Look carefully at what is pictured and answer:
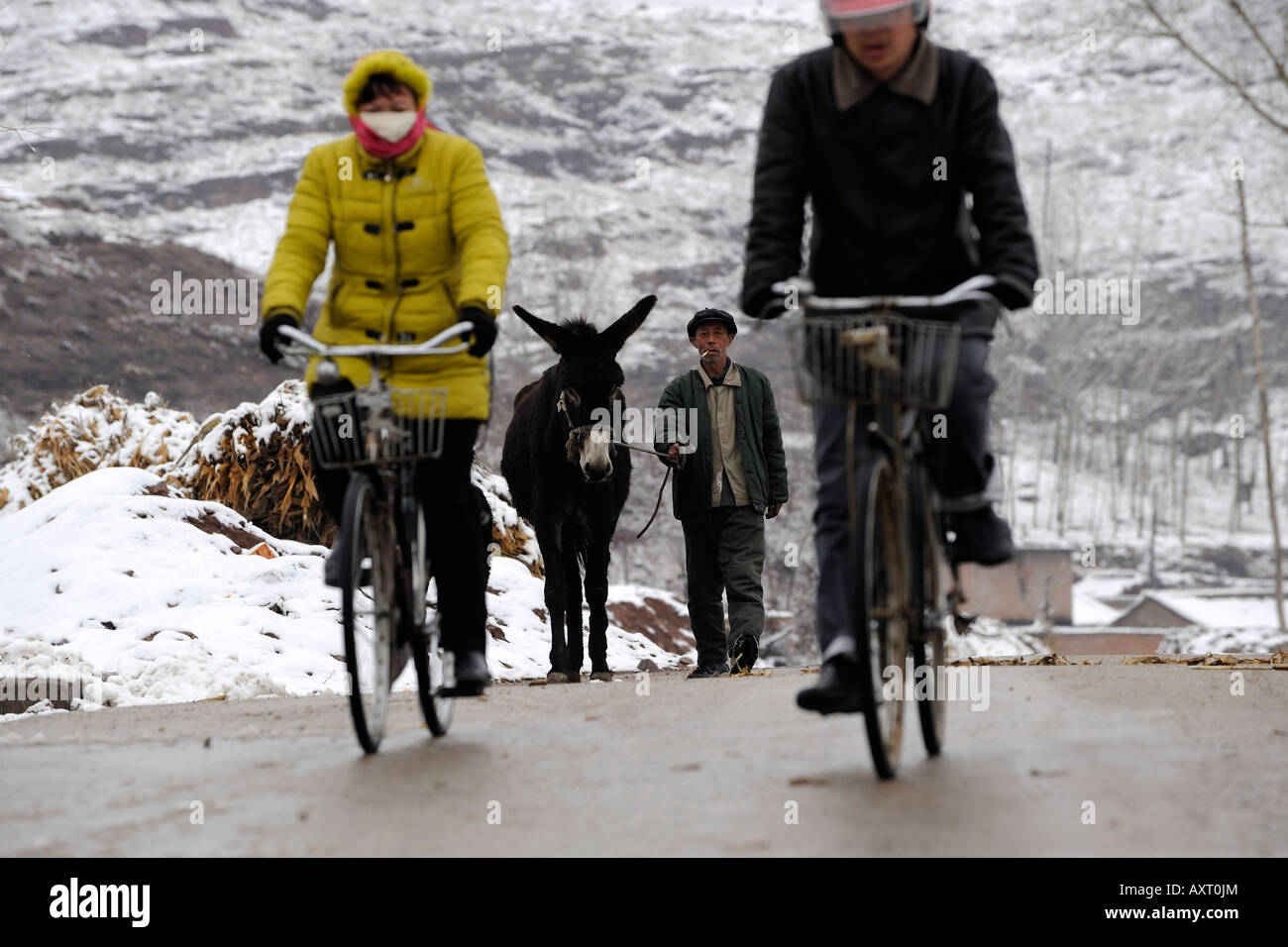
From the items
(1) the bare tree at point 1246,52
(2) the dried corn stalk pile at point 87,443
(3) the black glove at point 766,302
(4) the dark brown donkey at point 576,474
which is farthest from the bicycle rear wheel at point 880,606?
(1) the bare tree at point 1246,52

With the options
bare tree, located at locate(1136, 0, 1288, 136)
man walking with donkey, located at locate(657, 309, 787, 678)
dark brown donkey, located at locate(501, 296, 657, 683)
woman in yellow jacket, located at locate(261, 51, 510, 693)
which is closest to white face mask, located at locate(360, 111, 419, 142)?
woman in yellow jacket, located at locate(261, 51, 510, 693)

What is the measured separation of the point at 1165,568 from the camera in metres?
84.6

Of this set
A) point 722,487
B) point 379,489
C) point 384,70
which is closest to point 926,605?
point 379,489

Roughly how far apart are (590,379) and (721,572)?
188 centimetres

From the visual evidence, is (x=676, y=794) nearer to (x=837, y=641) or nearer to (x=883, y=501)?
(x=837, y=641)

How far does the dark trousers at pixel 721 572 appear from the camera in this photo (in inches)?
431

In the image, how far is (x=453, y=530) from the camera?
6066 mm

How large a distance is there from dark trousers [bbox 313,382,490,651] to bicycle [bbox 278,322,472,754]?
0.42ft

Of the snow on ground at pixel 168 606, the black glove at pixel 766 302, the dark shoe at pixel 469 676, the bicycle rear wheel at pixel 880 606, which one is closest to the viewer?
the bicycle rear wheel at pixel 880 606

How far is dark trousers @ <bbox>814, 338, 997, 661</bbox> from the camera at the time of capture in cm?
496

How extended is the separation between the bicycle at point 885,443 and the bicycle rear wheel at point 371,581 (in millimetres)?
1593

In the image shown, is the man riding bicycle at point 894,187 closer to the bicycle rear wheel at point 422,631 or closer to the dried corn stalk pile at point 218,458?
the bicycle rear wheel at point 422,631

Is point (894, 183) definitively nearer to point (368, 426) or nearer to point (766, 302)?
point (766, 302)

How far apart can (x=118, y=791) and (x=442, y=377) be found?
184cm
